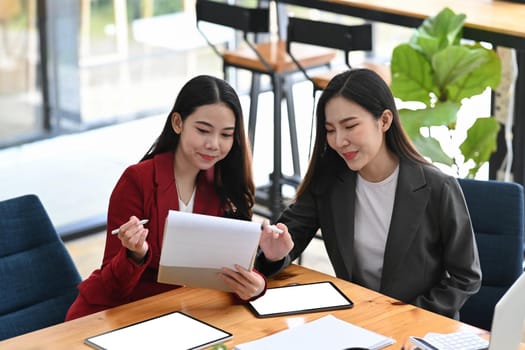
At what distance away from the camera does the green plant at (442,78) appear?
12.8ft

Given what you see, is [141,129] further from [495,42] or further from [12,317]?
[12,317]

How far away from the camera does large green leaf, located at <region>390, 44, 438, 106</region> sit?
13.0 ft

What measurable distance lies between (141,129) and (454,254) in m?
3.12

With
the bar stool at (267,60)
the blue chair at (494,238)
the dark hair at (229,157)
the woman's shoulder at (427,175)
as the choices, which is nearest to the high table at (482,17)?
the bar stool at (267,60)

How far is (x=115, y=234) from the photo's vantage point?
8.73ft

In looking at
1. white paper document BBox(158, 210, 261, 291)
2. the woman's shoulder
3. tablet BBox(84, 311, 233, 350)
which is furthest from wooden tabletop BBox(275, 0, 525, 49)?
tablet BBox(84, 311, 233, 350)

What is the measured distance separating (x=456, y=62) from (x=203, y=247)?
176 centimetres

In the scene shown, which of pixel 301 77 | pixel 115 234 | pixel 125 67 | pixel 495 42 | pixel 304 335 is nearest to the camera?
pixel 304 335

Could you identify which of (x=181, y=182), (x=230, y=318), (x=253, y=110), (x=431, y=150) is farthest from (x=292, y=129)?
(x=230, y=318)

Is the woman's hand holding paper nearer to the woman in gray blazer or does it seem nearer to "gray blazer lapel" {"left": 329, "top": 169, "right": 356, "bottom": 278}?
the woman in gray blazer

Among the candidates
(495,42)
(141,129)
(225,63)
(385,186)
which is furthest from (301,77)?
(385,186)

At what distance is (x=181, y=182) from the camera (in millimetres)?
2779

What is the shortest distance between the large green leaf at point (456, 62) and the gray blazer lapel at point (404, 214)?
1202 mm

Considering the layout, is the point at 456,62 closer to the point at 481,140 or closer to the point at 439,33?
the point at 439,33
